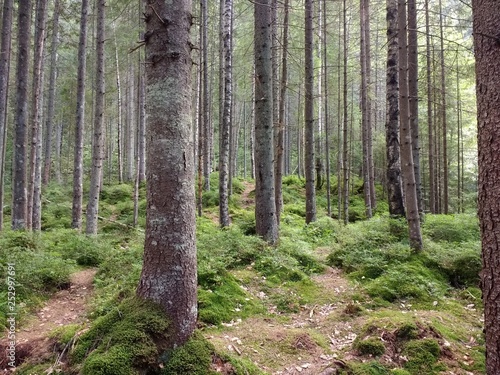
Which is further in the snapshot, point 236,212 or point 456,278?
point 236,212

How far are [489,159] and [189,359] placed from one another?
2.73 metres

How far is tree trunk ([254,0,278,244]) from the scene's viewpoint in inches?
304

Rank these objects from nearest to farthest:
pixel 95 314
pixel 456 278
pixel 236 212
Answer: pixel 95 314 → pixel 456 278 → pixel 236 212

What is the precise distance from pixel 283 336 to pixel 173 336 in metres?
1.64

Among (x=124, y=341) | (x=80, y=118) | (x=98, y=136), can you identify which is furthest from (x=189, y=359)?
(x=80, y=118)

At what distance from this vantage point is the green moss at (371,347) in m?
3.53

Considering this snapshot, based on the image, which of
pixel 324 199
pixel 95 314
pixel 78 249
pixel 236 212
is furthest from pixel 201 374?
pixel 324 199

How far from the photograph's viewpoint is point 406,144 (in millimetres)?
6555

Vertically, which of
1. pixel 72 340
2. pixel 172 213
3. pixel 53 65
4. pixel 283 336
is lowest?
pixel 283 336

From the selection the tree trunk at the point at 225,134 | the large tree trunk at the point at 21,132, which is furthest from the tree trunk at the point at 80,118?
the tree trunk at the point at 225,134

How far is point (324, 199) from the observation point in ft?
65.1

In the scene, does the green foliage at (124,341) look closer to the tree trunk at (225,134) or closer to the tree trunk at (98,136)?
the tree trunk at (98,136)

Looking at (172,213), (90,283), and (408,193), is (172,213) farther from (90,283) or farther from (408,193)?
(408,193)

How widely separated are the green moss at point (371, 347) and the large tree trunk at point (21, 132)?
28.8 ft
